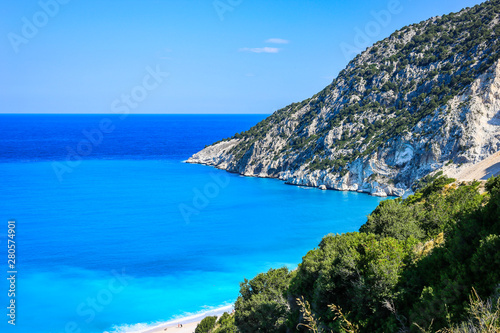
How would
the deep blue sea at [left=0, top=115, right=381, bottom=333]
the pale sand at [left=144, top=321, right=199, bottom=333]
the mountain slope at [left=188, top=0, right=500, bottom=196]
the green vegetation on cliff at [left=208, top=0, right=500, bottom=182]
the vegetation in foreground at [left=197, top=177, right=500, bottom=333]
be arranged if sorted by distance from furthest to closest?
the green vegetation on cliff at [left=208, top=0, right=500, bottom=182]
the mountain slope at [left=188, top=0, right=500, bottom=196]
the deep blue sea at [left=0, top=115, right=381, bottom=333]
the pale sand at [left=144, top=321, right=199, bottom=333]
the vegetation in foreground at [left=197, top=177, right=500, bottom=333]

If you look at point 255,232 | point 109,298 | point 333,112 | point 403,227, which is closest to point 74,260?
point 109,298

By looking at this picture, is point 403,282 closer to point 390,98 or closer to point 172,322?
point 172,322

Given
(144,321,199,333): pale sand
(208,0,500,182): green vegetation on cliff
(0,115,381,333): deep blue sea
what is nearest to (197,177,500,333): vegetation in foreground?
(144,321,199,333): pale sand

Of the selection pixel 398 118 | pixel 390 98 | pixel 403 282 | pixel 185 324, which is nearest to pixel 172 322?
pixel 185 324

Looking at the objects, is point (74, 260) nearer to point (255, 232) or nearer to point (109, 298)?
point (109, 298)

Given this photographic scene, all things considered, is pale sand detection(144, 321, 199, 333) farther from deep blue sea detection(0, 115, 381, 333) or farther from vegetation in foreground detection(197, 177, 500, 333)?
vegetation in foreground detection(197, 177, 500, 333)

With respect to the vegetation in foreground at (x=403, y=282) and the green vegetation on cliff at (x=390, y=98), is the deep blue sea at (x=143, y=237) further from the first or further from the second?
the vegetation in foreground at (x=403, y=282)

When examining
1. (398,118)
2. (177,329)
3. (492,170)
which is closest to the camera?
(177,329)
